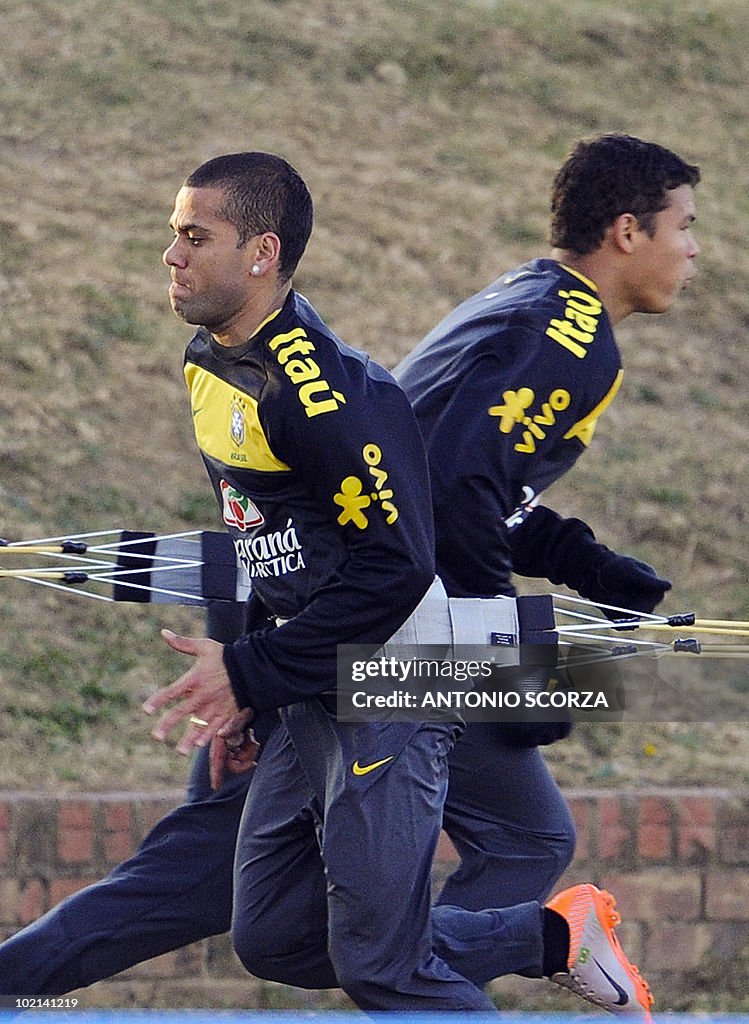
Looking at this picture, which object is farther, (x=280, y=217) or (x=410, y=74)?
(x=410, y=74)

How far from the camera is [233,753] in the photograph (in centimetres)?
402

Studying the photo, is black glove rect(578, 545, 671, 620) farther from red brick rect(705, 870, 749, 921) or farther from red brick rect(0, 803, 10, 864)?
red brick rect(0, 803, 10, 864)

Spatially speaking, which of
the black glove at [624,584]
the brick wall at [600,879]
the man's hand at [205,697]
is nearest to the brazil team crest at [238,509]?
the man's hand at [205,697]

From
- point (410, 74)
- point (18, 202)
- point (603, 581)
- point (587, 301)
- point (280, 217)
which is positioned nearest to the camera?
point (280, 217)

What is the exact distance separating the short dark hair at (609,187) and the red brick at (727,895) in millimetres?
2193

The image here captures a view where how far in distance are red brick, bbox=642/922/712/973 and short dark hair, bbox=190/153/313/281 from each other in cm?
269

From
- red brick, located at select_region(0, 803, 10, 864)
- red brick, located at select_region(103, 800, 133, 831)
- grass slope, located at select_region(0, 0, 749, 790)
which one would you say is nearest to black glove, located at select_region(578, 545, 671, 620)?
red brick, located at select_region(103, 800, 133, 831)

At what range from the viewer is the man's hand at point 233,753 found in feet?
12.6

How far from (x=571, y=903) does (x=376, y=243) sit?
5.04m

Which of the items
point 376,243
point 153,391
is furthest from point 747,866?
point 376,243

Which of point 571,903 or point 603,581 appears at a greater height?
→ point 603,581

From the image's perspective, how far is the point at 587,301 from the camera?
4137 millimetres

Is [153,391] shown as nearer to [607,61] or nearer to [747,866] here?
[747,866]

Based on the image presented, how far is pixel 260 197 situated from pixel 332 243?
505 centimetres
